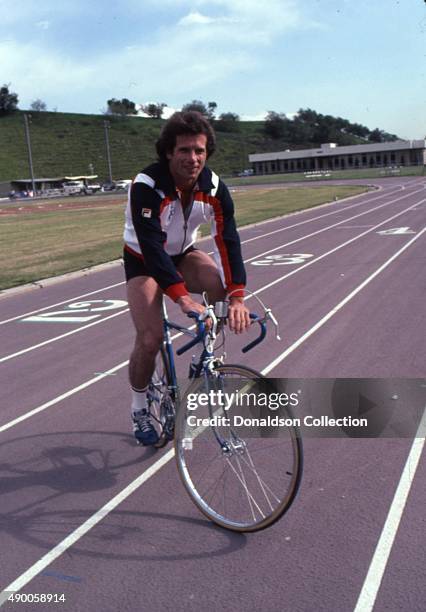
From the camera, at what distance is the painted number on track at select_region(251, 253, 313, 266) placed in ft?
49.8

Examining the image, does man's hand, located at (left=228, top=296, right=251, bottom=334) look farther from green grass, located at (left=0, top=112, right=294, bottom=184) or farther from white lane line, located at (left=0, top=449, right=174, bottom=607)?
green grass, located at (left=0, top=112, right=294, bottom=184)

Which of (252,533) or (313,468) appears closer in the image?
(252,533)

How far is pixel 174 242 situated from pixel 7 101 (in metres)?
168

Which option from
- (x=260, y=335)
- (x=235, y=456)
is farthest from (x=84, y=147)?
(x=260, y=335)

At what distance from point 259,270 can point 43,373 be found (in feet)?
25.3

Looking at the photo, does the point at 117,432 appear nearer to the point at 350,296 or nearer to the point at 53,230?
the point at 350,296

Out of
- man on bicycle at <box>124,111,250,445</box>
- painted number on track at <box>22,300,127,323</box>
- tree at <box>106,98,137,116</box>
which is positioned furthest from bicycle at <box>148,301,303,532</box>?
tree at <box>106,98,137,116</box>

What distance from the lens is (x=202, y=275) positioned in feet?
15.0

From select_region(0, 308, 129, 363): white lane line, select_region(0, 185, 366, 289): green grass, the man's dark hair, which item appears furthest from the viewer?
select_region(0, 185, 366, 289): green grass

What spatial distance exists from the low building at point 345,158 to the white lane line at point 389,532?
122689 mm

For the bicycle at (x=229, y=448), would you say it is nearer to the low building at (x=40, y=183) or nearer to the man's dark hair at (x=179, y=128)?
the man's dark hair at (x=179, y=128)

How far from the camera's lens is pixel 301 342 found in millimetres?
7680

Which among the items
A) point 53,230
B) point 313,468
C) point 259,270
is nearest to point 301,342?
point 313,468

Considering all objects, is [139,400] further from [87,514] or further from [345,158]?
[345,158]
